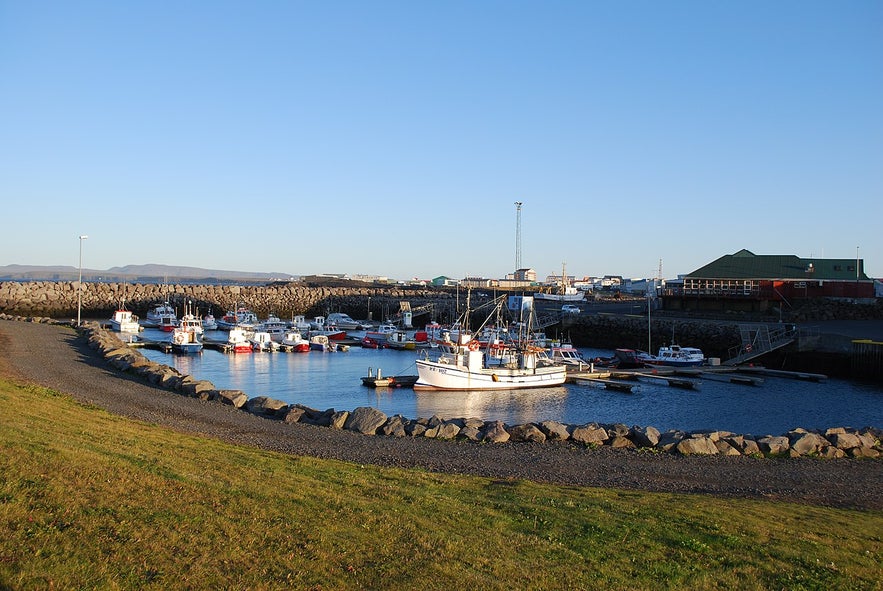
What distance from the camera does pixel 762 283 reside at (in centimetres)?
7375

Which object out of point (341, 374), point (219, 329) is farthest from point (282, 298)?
point (341, 374)

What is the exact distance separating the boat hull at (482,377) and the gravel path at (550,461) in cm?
1757

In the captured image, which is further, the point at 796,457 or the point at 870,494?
the point at 796,457

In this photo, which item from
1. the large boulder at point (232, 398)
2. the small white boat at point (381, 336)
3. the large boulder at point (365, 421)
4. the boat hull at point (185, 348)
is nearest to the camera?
the large boulder at point (365, 421)

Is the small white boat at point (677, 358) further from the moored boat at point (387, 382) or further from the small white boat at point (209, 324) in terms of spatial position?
the small white boat at point (209, 324)

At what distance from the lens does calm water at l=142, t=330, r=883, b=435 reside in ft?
114

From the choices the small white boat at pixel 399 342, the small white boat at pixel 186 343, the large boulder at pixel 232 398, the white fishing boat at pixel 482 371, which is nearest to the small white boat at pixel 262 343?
the small white boat at pixel 186 343

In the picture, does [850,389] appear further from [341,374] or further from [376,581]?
[376,581]

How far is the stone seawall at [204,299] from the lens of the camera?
9444 cm

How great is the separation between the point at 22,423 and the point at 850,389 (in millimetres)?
45090

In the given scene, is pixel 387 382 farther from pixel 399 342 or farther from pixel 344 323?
pixel 344 323

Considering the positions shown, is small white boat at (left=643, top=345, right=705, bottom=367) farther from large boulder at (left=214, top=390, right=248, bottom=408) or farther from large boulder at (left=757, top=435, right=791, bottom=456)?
large boulder at (left=214, top=390, right=248, bottom=408)

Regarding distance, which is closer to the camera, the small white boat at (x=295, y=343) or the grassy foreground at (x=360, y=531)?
the grassy foreground at (x=360, y=531)

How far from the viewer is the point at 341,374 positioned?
4975 cm
